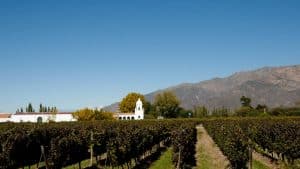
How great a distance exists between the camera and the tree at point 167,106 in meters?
156

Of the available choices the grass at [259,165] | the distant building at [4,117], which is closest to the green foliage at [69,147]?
the grass at [259,165]

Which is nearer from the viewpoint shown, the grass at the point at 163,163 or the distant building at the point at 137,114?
the grass at the point at 163,163

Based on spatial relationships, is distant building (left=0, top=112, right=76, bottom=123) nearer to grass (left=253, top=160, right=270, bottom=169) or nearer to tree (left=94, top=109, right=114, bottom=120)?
tree (left=94, top=109, right=114, bottom=120)

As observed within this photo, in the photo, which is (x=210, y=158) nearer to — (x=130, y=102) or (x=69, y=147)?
(x=69, y=147)

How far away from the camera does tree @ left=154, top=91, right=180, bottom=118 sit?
155500 millimetres

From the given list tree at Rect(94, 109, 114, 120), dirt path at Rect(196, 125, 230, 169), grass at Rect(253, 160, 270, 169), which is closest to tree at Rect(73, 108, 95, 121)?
tree at Rect(94, 109, 114, 120)

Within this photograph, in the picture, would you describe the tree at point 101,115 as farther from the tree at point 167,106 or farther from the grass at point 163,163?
the grass at point 163,163

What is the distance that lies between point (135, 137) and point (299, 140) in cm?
1334

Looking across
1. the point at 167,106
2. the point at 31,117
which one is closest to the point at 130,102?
the point at 167,106

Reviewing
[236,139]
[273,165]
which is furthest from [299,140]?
[236,139]

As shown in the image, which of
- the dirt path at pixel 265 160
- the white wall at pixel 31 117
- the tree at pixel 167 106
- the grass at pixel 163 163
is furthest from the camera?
the tree at pixel 167 106

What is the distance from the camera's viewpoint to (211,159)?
39.2m

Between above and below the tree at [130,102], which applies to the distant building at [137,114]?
below

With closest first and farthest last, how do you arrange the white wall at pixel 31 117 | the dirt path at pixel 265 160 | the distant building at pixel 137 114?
the dirt path at pixel 265 160 → the white wall at pixel 31 117 → the distant building at pixel 137 114
